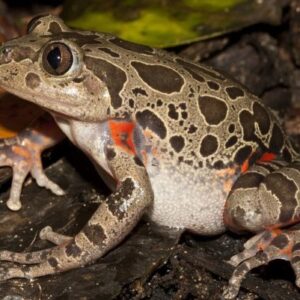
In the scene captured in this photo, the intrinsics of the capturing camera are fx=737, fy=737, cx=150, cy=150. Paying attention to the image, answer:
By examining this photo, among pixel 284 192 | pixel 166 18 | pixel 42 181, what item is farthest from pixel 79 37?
pixel 166 18

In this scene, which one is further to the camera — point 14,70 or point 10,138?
point 10,138

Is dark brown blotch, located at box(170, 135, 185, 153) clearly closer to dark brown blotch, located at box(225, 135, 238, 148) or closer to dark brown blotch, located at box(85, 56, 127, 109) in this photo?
dark brown blotch, located at box(225, 135, 238, 148)

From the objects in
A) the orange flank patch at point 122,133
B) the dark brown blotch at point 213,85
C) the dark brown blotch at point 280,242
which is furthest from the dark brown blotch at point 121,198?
the dark brown blotch at point 280,242

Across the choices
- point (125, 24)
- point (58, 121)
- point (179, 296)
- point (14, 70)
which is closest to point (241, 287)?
point (179, 296)

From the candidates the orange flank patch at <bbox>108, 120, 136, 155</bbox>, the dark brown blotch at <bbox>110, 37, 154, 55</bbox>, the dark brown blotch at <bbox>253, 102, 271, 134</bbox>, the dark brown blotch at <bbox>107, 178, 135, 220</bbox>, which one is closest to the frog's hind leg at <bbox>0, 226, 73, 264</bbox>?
the dark brown blotch at <bbox>107, 178, 135, 220</bbox>

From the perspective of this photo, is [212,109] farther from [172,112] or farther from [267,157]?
[267,157]

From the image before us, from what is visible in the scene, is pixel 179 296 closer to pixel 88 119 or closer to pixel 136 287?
pixel 136 287
